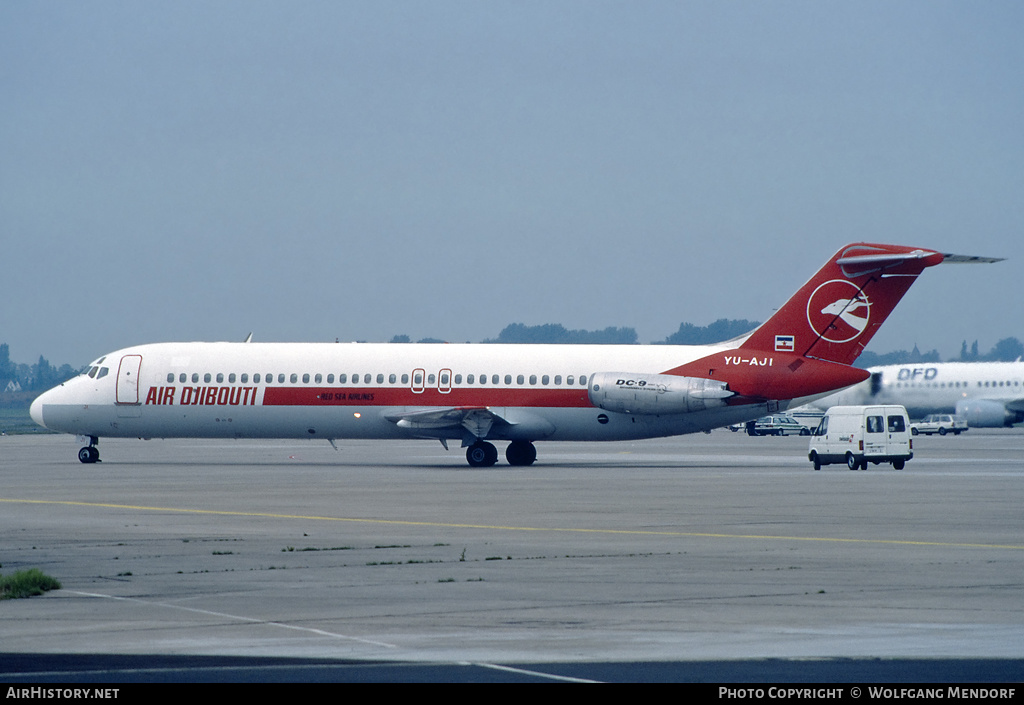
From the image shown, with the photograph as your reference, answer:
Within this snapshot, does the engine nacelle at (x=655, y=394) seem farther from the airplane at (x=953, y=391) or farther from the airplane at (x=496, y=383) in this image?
the airplane at (x=953, y=391)

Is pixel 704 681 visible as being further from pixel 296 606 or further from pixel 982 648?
pixel 296 606

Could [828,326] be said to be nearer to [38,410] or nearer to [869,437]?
[869,437]

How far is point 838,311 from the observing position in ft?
139

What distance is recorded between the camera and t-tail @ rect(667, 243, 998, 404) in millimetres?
42250

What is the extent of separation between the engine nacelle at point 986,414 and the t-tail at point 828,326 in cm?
5462

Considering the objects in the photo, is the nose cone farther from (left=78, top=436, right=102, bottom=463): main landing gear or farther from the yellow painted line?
the yellow painted line

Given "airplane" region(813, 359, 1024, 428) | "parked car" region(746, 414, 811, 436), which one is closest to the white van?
"airplane" region(813, 359, 1024, 428)

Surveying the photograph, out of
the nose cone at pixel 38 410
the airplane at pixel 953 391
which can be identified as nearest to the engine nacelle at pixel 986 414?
the airplane at pixel 953 391

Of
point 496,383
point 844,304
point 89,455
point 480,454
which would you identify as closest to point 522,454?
point 480,454

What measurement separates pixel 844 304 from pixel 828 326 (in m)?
0.86
